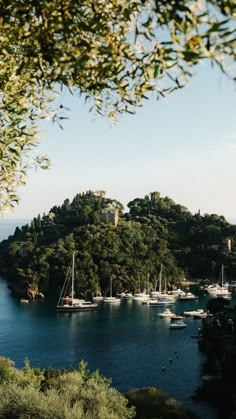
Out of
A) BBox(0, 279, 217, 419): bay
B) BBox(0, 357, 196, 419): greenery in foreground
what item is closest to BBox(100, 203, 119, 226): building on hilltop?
BBox(0, 279, 217, 419): bay

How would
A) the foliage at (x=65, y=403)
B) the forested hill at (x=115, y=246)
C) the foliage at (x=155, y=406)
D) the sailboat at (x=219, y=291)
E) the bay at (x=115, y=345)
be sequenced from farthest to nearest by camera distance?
1. the forested hill at (x=115, y=246)
2. the sailboat at (x=219, y=291)
3. the bay at (x=115, y=345)
4. the foliage at (x=155, y=406)
5. the foliage at (x=65, y=403)

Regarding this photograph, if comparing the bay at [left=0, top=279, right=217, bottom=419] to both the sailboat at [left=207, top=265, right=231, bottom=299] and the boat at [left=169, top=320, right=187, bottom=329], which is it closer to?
the boat at [left=169, top=320, right=187, bottom=329]

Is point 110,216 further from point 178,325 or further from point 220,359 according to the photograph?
point 220,359

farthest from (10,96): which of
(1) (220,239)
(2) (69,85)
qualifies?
(1) (220,239)

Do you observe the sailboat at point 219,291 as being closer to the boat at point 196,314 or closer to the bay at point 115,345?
the bay at point 115,345

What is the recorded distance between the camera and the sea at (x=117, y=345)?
43250mm

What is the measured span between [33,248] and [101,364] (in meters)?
72.0

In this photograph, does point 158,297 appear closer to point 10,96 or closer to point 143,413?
point 143,413

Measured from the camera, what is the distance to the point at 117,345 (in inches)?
2222

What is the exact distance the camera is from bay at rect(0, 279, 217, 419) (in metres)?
43.4

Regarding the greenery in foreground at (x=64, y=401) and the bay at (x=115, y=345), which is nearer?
the greenery in foreground at (x=64, y=401)

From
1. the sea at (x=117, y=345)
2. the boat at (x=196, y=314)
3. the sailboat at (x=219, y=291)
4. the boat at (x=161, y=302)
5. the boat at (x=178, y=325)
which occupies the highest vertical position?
the sailboat at (x=219, y=291)

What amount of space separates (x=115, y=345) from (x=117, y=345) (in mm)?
254

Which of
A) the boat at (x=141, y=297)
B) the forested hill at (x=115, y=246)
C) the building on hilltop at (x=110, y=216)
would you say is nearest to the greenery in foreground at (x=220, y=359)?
the boat at (x=141, y=297)
